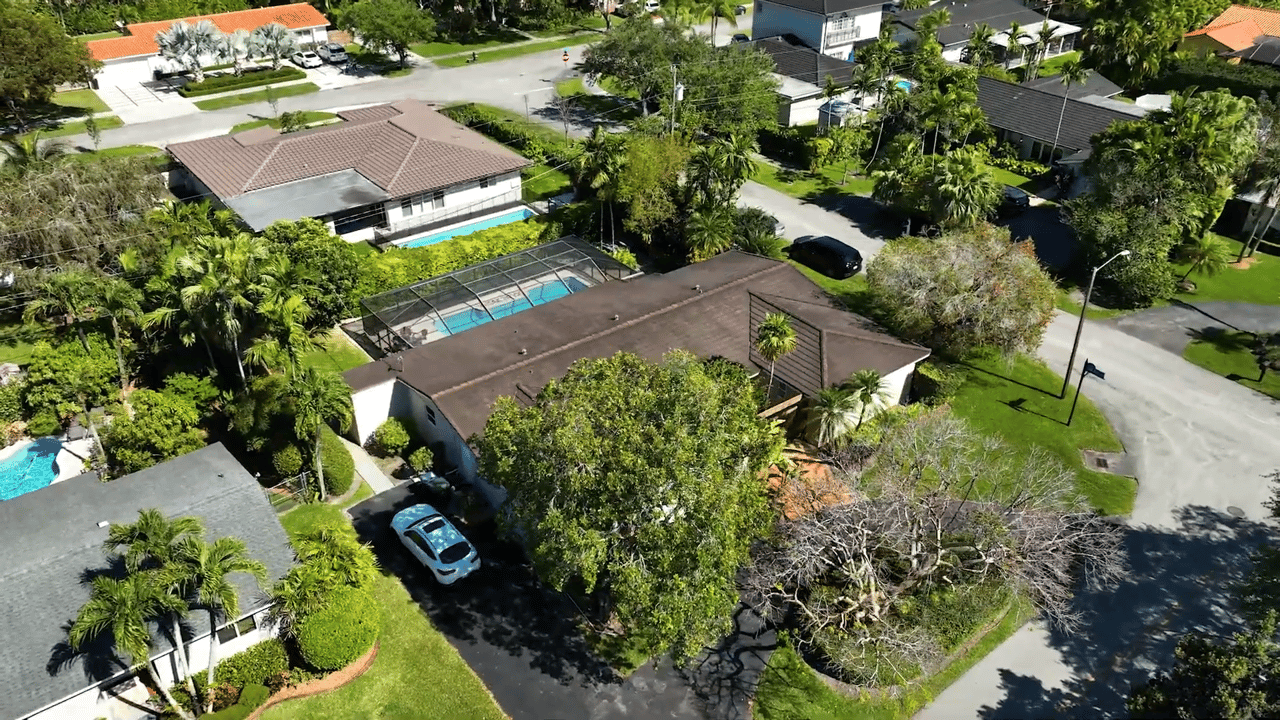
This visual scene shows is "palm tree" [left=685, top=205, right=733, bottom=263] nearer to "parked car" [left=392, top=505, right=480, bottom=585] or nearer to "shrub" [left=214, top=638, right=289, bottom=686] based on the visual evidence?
"parked car" [left=392, top=505, right=480, bottom=585]

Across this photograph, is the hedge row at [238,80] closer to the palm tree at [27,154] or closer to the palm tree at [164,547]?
the palm tree at [27,154]

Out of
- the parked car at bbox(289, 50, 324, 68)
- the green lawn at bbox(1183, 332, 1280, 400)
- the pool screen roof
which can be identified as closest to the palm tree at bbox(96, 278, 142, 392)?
the pool screen roof

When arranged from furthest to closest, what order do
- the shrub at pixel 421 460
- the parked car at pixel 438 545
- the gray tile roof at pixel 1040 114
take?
1. the gray tile roof at pixel 1040 114
2. the shrub at pixel 421 460
3. the parked car at pixel 438 545

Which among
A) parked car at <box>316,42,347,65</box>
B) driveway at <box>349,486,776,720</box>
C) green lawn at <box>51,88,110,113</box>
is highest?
parked car at <box>316,42,347,65</box>

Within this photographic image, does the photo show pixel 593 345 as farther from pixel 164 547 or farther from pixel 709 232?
pixel 164 547

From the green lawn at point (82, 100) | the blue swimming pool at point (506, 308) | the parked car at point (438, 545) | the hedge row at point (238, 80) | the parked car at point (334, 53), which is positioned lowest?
the parked car at point (438, 545)

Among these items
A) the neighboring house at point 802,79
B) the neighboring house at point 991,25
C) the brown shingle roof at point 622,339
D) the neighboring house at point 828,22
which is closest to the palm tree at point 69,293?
the brown shingle roof at point 622,339

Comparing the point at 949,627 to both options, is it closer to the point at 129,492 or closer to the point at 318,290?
the point at 129,492
